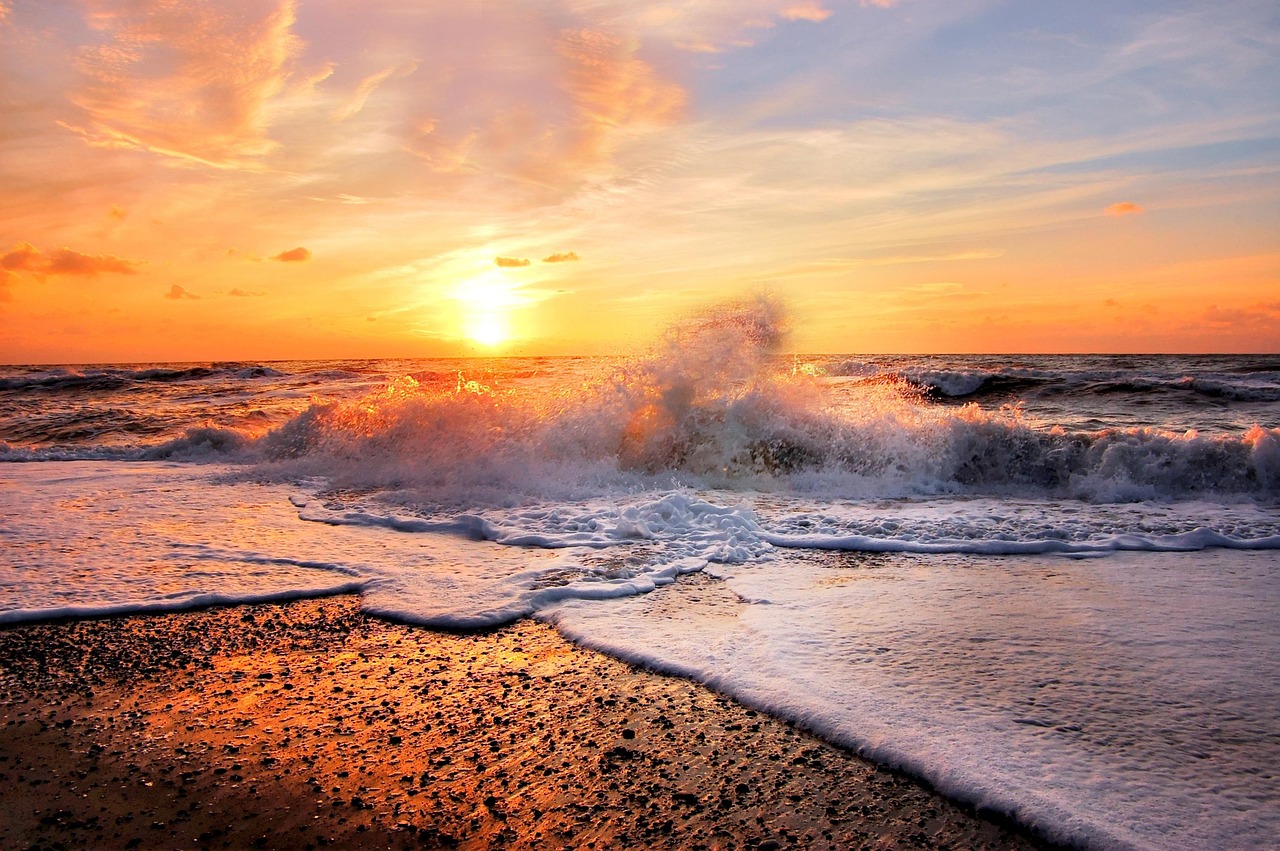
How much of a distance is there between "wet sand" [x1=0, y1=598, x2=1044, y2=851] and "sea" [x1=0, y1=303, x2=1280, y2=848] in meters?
0.27

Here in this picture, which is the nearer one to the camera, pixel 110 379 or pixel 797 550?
pixel 797 550

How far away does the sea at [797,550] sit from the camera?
263cm

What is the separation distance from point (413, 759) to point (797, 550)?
355 centimetres

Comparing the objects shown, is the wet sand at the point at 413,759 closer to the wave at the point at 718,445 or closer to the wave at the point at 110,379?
the wave at the point at 718,445

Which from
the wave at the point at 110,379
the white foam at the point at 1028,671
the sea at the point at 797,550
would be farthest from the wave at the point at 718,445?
the wave at the point at 110,379

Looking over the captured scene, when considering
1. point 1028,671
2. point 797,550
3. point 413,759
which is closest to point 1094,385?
point 797,550

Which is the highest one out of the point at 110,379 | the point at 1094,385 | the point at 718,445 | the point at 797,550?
the point at 110,379

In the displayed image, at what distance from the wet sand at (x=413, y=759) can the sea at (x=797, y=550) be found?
0.89 feet

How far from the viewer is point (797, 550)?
5469 mm

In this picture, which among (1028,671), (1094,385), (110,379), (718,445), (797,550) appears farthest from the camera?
(110,379)

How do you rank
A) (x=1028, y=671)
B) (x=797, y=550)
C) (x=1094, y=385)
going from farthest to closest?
(x=1094, y=385) → (x=797, y=550) → (x=1028, y=671)

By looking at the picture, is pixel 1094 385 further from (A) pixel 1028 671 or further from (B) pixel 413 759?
(B) pixel 413 759

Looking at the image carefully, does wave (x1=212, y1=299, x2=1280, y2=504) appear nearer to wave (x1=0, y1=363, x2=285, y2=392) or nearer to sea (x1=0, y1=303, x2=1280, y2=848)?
sea (x1=0, y1=303, x2=1280, y2=848)

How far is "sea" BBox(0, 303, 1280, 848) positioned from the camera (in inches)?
104
